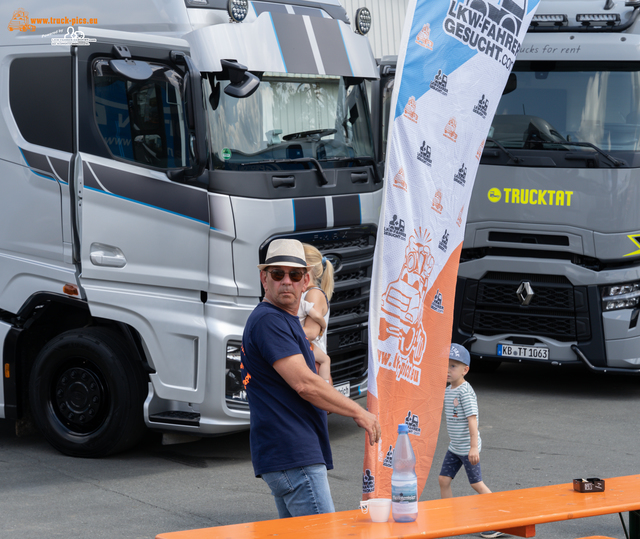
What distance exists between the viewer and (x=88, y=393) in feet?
24.8

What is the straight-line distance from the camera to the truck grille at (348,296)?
764 cm

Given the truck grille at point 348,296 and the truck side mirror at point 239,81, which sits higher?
the truck side mirror at point 239,81

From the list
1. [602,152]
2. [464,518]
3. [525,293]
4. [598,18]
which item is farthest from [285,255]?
[598,18]

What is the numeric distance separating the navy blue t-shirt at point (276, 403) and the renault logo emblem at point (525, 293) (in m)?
5.96

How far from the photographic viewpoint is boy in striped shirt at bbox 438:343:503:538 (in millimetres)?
5809

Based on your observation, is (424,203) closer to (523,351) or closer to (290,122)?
(290,122)

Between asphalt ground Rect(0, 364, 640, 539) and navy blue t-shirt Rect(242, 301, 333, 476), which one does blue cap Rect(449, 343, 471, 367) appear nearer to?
asphalt ground Rect(0, 364, 640, 539)

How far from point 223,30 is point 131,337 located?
239 centimetres

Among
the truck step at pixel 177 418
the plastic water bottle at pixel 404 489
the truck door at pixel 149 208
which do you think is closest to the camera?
the plastic water bottle at pixel 404 489

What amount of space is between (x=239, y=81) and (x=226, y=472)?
2.95m

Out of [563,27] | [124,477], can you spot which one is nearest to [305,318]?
[124,477]

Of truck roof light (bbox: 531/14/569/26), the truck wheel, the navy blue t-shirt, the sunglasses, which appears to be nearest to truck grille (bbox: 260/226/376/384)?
the truck wheel

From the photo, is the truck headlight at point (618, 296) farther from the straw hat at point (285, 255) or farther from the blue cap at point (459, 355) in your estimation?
the straw hat at point (285, 255)

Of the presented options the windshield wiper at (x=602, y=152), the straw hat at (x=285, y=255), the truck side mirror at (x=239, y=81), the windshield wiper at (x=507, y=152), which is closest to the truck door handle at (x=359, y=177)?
the truck side mirror at (x=239, y=81)
